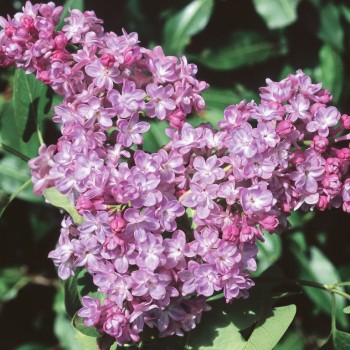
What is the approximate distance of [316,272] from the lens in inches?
91.2

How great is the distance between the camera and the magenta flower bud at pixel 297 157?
4.02ft

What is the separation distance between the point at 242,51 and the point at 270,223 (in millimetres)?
1175

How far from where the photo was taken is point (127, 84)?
1258 millimetres

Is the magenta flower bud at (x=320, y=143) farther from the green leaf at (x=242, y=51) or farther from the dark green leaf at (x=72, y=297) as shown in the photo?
the green leaf at (x=242, y=51)

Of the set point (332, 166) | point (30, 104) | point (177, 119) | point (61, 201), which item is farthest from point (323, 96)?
point (30, 104)

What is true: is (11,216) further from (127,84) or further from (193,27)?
(127,84)

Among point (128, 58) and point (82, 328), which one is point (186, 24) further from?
point (82, 328)

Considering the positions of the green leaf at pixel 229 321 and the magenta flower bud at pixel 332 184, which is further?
the green leaf at pixel 229 321

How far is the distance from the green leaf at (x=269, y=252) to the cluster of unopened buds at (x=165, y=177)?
86 centimetres

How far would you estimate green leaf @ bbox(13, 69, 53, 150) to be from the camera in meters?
1.62

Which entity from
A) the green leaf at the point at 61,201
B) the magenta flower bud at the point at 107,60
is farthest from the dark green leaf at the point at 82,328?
the magenta flower bud at the point at 107,60

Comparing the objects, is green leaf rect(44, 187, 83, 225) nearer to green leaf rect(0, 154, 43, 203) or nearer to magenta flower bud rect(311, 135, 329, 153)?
magenta flower bud rect(311, 135, 329, 153)

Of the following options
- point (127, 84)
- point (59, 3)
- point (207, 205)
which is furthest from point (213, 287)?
point (59, 3)

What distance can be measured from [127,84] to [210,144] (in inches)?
7.2
